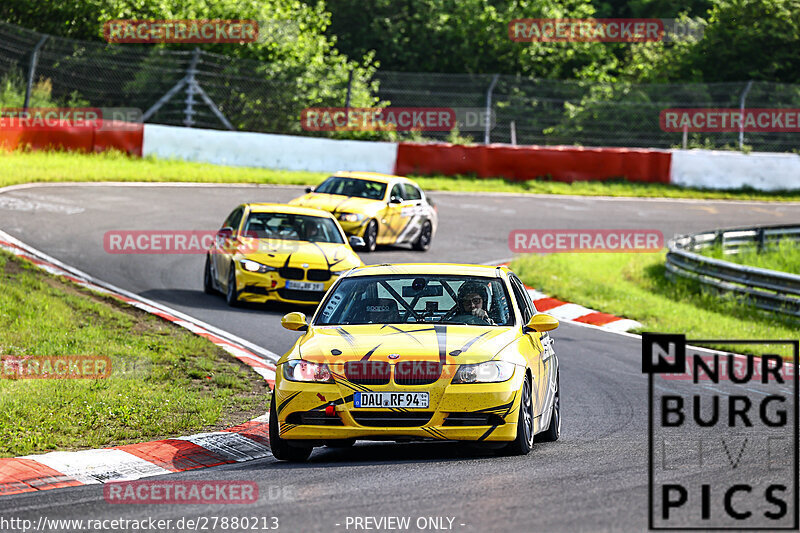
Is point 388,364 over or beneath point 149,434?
over

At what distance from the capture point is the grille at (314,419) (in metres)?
7.56

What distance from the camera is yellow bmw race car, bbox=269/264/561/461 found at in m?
7.53

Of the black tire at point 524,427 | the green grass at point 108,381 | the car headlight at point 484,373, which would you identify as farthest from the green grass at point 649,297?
the car headlight at point 484,373

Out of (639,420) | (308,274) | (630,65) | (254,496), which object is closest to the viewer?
(254,496)

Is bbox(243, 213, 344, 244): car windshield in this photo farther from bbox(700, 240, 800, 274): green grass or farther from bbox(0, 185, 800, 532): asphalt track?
bbox(700, 240, 800, 274): green grass

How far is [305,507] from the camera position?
6.07 meters

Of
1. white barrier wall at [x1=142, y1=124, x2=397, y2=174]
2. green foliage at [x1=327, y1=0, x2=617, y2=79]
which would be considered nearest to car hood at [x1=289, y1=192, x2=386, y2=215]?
white barrier wall at [x1=142, y1=124, x2=397, y2=174]

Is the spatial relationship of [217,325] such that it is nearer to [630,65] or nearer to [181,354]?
[181,354]

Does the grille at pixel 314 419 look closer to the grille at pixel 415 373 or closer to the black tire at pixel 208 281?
the grille at pixel 415 373

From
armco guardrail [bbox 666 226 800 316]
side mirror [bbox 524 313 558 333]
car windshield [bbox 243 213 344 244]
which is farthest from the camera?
armco guardrail [bbox 666 226 800 316]

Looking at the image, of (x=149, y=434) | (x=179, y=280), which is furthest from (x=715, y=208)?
(x=149, y=434)

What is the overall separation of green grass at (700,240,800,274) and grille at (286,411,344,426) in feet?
51.0

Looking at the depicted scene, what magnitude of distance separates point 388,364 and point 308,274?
8.41 m

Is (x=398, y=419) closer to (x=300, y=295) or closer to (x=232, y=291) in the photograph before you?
(x=300, y=295)
